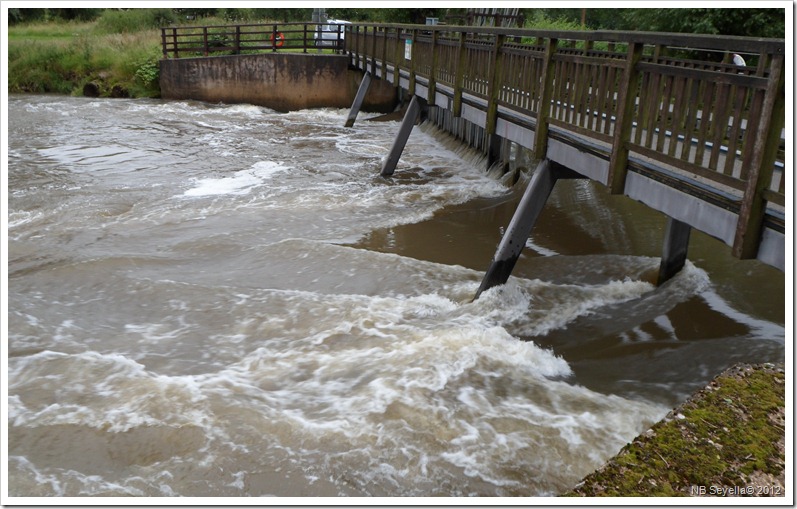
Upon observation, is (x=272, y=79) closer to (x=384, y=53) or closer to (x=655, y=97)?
(x=384, y=53)

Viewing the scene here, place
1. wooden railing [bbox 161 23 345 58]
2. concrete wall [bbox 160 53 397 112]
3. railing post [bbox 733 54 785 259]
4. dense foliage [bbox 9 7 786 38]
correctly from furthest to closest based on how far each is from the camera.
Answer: wooden railing [bbox 161 23 345 58], concrete wall [bbox 160 53 397 112], dense foliage [bbox 9 7 786 38], railing post [bbox 733 54 785 259]

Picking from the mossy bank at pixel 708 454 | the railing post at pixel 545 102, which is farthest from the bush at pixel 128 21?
the mossy bank at pixel 708 454

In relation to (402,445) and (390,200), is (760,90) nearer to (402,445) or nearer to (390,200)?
(402,445)

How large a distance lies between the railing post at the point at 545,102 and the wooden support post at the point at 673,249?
1497 mm

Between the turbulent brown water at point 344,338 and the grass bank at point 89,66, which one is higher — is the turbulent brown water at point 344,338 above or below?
below

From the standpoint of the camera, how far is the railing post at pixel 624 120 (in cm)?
540

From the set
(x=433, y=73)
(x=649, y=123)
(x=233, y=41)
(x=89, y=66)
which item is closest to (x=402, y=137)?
(x=433, y=73)

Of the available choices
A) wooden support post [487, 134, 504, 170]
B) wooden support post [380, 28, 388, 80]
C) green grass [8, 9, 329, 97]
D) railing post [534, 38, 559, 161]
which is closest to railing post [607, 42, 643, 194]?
railing post [534, 38, 559, 161]

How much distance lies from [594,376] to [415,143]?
11.9m

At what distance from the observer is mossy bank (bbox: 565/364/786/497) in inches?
137

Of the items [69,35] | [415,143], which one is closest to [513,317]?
[415,143]

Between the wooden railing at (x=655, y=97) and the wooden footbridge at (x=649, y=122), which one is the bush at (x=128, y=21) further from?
the wooden railing at (x=655, y=97)

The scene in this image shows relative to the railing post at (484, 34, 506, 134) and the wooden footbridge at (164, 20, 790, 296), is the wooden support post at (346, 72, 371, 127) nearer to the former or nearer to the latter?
the wooden footbridge at (164, 20, 790, 296)

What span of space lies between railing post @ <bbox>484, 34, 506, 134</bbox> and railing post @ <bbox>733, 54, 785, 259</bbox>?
439 centimetres
